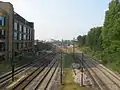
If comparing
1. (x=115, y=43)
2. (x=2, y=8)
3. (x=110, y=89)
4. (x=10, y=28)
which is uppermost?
(x=2, y=8)

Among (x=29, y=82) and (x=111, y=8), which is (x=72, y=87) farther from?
(x=111, y=8)

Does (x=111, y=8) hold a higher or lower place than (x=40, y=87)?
higher

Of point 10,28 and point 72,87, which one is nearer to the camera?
point 72,87

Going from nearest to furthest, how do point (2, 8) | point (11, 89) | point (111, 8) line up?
point (11, 89) → point (111, 8) → point (2, 8)

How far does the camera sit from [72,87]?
4184 cm

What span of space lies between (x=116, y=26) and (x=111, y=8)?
1334 centimetres

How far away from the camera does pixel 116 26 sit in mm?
53375

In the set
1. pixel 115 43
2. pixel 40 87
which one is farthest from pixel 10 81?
pixel 115 43

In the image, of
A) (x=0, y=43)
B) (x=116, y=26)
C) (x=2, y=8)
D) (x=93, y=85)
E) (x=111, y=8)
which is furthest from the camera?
Result: (x=2, y=8)

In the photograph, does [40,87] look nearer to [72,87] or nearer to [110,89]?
[72,87]

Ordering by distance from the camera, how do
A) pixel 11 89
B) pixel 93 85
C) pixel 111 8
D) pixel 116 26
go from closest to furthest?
pixel 11 89, pixel 93 85, pixel 116 26, pixel 111 8

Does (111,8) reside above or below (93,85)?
above

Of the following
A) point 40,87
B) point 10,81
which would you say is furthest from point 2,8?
point 40,87

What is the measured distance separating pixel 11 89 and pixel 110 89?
1470cm
